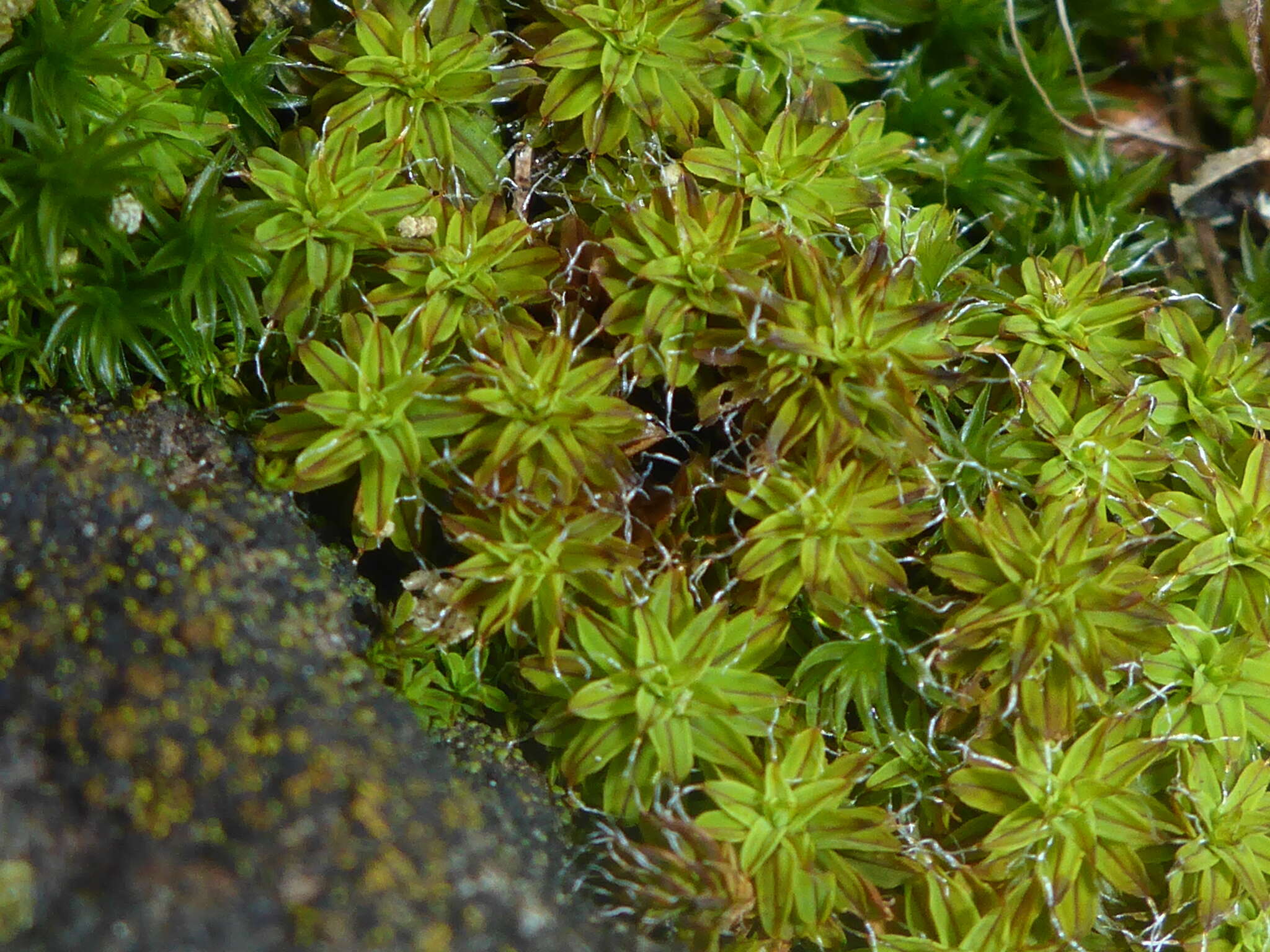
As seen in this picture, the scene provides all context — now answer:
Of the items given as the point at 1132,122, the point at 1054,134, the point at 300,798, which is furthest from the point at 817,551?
the point at 1132,122

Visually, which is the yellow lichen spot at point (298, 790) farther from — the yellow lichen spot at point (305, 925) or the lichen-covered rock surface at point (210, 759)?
the yellow lichen spot at point (305, 925)

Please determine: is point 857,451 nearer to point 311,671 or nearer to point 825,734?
point 825,734

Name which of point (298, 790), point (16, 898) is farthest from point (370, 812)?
point (16, 898)

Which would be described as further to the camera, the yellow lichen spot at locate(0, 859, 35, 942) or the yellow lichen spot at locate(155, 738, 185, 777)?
the yellow lichen spot at locate(155, 738, 185, 777)

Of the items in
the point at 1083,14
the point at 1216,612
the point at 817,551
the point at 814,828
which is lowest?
the point at 814,828

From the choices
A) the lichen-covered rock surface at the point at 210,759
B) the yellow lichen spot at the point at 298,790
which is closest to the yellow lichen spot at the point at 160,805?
the lichen-covered rock surface at the point at 210,759

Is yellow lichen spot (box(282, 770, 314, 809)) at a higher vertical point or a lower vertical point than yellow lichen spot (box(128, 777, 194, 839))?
lower

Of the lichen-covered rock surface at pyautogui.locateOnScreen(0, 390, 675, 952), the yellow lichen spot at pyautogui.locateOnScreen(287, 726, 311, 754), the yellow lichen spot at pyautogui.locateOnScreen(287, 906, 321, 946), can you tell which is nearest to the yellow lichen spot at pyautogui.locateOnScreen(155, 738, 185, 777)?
the lichen-covered rock surface at pyautogui.locateOnScreen(0, 390, 675, 952)

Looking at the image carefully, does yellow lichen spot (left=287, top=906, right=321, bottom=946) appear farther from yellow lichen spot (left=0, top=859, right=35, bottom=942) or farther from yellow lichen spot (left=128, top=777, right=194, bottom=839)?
yellow lichen spot (left=0, top=859, right=35, bottom=942)

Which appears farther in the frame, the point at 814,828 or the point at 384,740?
the point at 814,828

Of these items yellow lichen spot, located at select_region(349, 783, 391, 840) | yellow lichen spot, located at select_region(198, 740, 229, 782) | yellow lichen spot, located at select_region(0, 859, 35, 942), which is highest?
yellow lichen spot, located at select_region(198, 740, 229, 782)
